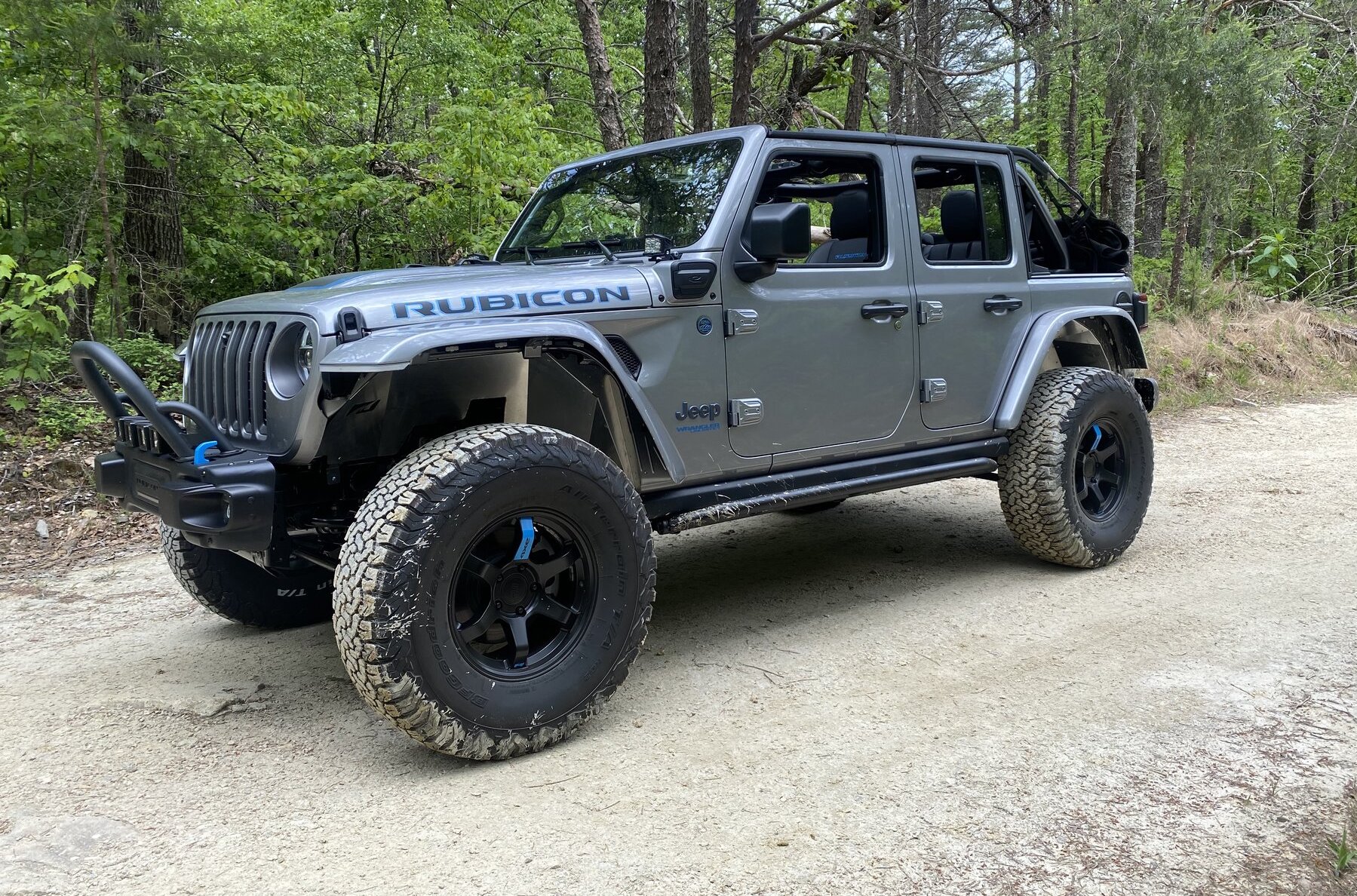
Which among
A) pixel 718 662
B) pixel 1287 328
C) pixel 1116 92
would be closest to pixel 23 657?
pixel 718 662

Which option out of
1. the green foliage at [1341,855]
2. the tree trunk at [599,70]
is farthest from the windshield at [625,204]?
the tree trunk at [599,70]

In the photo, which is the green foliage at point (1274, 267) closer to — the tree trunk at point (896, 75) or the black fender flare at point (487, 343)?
the tree trunk at point (896, 75)

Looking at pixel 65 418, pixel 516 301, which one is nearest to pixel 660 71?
pixel 65 418

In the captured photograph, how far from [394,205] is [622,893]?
7.85 metres

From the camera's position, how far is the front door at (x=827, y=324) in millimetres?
3855

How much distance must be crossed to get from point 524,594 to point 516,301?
37.0 inches

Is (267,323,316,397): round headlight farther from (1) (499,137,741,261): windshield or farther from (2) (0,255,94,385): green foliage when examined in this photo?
(2) (0,255,94,385): green foliage

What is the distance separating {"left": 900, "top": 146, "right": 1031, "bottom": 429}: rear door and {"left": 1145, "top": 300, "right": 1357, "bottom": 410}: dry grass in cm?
574

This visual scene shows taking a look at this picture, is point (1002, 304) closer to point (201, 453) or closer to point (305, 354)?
point (305, 354)

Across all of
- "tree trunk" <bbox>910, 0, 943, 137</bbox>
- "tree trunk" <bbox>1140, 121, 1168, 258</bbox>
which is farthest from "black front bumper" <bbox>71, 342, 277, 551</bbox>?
"tree trunk" <bbox>1140, 121, 1168, 258</bbox>

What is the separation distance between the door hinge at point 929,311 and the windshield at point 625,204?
1.09 metres

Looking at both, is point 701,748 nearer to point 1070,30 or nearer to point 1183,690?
point 1183,690

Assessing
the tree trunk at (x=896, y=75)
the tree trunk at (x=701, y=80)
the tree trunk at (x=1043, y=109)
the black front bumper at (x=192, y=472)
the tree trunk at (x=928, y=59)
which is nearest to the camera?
the black front bumper at (x=192, y=472)

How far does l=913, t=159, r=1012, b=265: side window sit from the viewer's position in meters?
4.88
